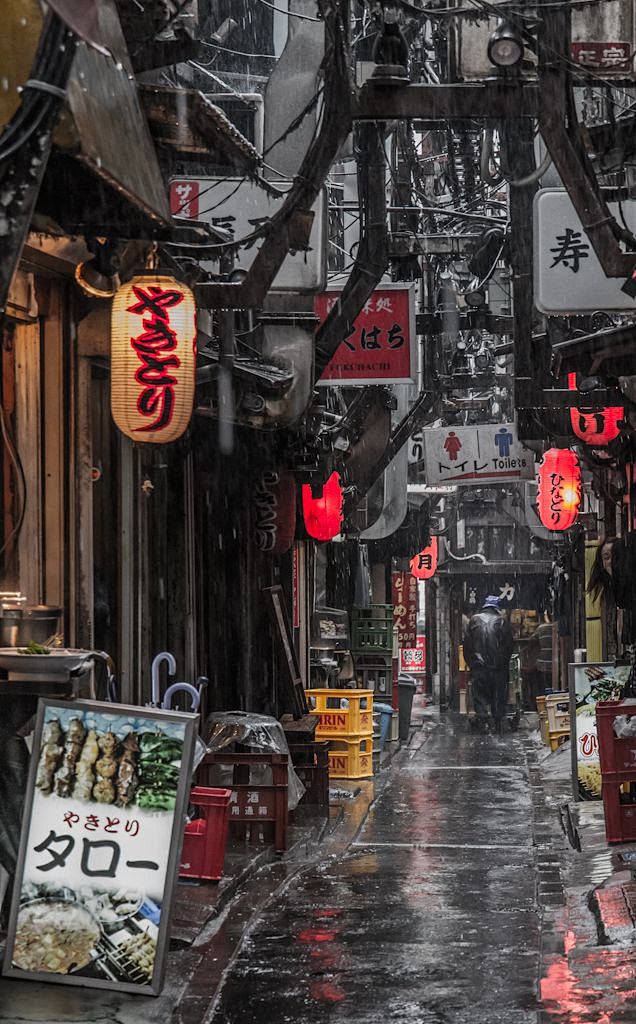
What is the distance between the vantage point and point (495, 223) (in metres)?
21.8

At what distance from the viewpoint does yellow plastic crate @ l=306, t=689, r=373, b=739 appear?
20812 millimetres

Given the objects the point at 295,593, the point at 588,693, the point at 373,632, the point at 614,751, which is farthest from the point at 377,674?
the point at 614,751

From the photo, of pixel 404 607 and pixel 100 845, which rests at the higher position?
pixel 404 607

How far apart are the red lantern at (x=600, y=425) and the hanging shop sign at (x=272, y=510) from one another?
402cm

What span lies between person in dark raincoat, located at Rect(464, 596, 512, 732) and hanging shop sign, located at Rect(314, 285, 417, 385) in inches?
672

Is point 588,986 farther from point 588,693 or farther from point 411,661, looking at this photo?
point 411,661

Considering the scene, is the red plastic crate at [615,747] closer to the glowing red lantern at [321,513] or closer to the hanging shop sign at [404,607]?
the glowing red lantern at [321,513]

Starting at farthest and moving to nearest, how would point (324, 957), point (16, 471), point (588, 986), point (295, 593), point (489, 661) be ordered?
1. point (489, 661)
2. point (295, 593)
3. point (16, 471)
4. point (324, 957)
5. point (588, 986)

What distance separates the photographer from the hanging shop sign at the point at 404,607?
4122 cm

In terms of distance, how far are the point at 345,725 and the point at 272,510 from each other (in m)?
3.49

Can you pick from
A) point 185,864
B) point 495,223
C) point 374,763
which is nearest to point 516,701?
point 374,763

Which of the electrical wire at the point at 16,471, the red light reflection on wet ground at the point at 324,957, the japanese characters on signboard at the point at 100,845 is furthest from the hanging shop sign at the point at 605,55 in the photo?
the red light reflection on wet ground at the point at 324,957

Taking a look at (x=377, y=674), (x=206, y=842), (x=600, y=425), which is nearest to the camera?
(x=206, y=842)

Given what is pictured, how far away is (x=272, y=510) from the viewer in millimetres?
19734
